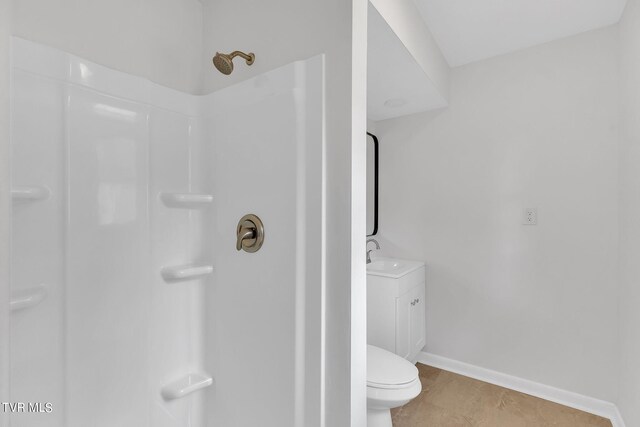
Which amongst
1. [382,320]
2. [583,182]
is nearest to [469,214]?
[583,182]

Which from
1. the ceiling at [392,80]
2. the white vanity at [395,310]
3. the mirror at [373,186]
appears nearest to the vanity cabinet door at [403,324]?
the white vanity at [395,310]

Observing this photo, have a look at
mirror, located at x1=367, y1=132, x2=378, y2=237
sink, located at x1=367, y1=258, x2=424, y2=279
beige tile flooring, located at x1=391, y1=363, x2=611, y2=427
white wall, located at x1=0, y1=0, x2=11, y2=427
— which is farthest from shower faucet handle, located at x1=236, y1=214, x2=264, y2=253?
mirror, located at x1=367, y1=132, x2=378, y2=237

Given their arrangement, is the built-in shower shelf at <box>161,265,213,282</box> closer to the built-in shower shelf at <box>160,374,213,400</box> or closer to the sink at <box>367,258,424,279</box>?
the built-in shower shelf at <box>160,374,213,400</box>

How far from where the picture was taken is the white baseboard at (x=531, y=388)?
5.87 ft

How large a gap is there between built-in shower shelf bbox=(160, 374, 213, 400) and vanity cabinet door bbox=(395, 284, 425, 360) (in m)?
1.27

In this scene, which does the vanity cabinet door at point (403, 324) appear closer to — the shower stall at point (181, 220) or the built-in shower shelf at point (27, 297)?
the shower stall at point (181, 220)

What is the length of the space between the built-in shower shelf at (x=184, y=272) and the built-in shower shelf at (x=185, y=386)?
383 millimetres

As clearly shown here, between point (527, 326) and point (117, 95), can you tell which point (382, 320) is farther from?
point (117, 95)

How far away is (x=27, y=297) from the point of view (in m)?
0.84

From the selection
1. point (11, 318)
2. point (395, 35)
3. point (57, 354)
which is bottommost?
point (57, 354)

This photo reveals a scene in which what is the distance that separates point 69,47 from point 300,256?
964 mm

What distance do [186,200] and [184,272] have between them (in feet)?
0.88

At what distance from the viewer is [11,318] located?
2.68 ft

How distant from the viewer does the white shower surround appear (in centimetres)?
Result: 87
